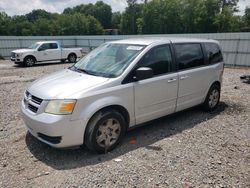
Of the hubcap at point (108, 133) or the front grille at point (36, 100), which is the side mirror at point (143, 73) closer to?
the hubcap at point (108, 133)

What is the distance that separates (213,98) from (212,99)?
0.06m

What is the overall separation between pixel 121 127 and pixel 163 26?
5281 centimetres

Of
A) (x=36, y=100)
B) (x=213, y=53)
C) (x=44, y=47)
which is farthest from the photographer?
(x=44, y=47)

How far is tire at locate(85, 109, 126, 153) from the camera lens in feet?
11.8

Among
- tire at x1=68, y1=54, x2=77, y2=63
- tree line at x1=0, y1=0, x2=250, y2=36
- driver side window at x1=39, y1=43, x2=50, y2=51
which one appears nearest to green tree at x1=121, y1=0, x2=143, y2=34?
tree line at x1=0, y1=0, x2=250, y2=36

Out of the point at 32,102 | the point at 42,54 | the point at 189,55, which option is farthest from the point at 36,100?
the point at 42,54

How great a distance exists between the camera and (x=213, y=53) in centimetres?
572

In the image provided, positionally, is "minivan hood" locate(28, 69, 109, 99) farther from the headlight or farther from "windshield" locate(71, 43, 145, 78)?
"windshield" locate(71, 43, 145, 78)

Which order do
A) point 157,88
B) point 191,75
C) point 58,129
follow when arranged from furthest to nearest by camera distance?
1. point 191,75
2. point 157,88
3. point 58,129

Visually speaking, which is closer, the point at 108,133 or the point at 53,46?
the point at 108,133

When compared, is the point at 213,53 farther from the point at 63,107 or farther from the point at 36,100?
the point at 36,100

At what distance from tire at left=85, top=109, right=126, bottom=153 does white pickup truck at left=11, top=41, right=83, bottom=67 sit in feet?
45.2

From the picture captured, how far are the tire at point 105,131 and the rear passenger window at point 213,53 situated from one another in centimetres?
289

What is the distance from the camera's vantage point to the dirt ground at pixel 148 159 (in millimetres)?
3166
